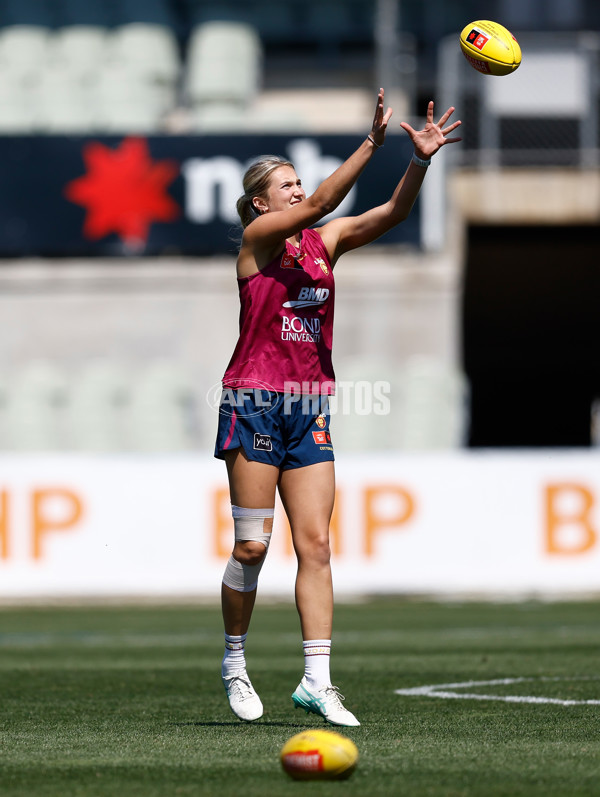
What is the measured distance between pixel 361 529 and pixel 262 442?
8.10m

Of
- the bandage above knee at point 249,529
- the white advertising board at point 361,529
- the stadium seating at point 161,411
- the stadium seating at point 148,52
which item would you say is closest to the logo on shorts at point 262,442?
the bandage above knee at point 249,529

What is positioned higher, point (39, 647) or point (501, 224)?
point (501, 224)

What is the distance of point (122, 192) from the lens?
17.2m

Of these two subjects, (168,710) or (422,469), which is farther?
(422,469)

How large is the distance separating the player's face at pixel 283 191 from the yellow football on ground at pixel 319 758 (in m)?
2.22

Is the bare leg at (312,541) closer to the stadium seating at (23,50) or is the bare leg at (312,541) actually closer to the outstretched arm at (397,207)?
the outstretched arm at (397,207)

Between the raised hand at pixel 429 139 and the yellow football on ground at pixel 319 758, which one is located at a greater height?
the raised hand at pixel 429 139

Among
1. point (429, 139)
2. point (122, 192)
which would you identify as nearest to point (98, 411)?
point (122, 192)

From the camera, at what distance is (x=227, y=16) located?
19234 mm

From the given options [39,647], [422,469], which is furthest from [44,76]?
[39,647]

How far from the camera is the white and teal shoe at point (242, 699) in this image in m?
5.28

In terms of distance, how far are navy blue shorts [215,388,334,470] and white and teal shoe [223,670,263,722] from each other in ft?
2.69

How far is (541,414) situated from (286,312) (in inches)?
963

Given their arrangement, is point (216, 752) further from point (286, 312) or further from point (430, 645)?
point (430, 645)
